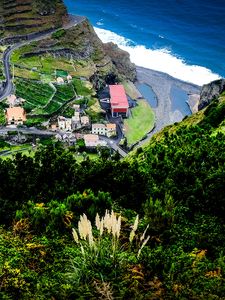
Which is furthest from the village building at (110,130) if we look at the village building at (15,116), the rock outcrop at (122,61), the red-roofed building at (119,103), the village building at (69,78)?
the rock outcrop at (122,61)

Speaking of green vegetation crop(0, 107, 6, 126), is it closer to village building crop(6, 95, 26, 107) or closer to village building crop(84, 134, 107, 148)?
village building crop(6, 95, 26, 107)

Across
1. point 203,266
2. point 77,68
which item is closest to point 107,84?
point 77,68

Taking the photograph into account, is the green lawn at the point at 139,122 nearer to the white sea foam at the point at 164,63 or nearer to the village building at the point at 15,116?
the village building at the point at 15,116

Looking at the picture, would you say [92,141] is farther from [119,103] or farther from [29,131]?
[119,103]

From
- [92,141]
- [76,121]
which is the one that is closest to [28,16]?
[76,121]

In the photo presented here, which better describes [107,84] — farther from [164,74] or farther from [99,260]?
[99,260]

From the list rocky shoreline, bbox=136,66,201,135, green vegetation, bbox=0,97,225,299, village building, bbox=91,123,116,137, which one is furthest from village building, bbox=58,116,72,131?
green vegetation, bbox=0,97,225,299
